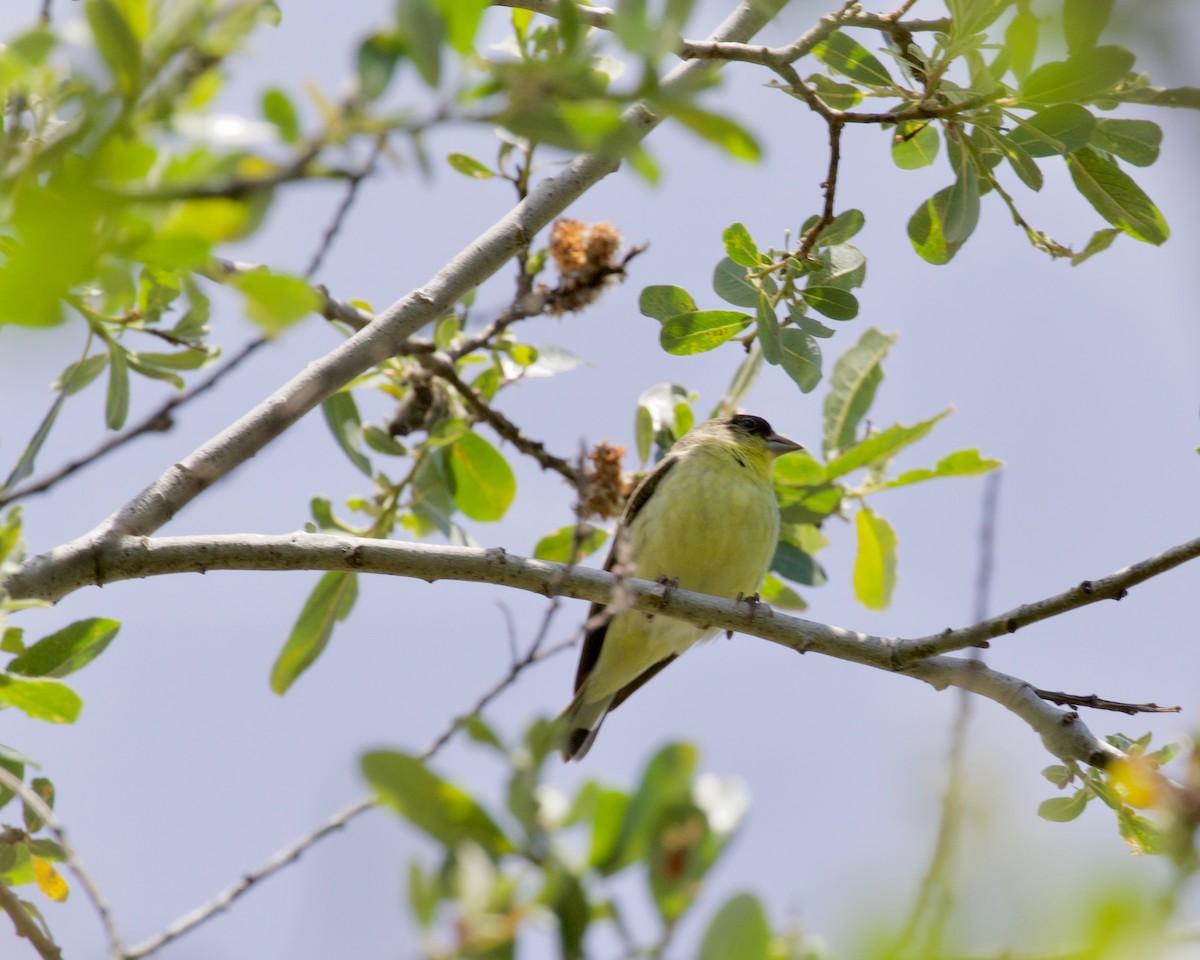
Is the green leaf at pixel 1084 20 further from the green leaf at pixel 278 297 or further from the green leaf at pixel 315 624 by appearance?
the green leaf at pixel 315 624

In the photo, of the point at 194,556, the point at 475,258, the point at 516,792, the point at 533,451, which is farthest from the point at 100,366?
the point at 516,792

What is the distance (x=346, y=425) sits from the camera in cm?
601

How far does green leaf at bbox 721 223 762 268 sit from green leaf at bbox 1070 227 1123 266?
4.15 ft

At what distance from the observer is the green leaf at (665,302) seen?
5.02m

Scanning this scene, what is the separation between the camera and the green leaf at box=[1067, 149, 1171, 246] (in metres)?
4.67

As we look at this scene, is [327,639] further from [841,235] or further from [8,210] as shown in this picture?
[8,210]

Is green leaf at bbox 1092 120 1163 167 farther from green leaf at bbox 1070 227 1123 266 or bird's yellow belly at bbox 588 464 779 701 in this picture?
bird's yellow belly at bbox 588 464 779 701

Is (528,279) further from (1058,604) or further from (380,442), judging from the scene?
(1058,604)

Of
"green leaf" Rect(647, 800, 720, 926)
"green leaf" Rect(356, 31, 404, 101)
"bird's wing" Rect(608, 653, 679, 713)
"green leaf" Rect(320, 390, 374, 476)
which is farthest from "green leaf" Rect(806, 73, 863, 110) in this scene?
"bird's wing" Rect(608, 653, 679, 713)

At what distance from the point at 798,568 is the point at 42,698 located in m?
4.09

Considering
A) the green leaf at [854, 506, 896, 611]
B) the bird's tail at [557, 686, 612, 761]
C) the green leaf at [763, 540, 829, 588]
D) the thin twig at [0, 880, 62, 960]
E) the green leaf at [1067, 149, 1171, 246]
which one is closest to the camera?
the thin twig at [0, 880, 62, 960]

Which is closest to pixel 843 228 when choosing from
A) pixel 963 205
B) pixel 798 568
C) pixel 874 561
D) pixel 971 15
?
pixel 963 205

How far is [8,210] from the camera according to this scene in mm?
1889

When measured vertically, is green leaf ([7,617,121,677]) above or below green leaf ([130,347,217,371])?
below
